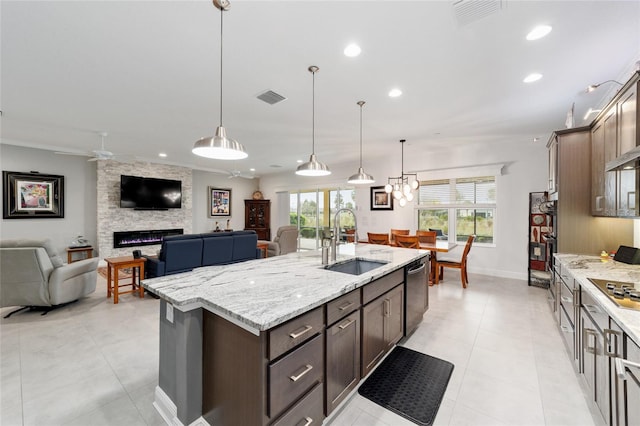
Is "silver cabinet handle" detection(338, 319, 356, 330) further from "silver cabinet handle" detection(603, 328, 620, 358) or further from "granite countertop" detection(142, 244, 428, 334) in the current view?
"silver cabinet handle" detection(603, 328, 620, 358)

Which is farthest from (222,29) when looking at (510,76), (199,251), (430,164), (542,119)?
(430,164)

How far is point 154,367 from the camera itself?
7.39 ft

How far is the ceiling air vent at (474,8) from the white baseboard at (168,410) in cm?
308

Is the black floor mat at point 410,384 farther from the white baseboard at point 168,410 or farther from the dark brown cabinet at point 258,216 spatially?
the dark brown cabinet at point 258,216

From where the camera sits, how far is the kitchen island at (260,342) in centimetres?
125

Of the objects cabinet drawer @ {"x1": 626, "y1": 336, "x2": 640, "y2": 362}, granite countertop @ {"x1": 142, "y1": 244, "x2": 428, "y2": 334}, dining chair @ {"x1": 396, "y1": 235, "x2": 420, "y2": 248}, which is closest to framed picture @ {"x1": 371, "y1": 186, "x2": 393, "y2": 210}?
dining chair @ {"x1": 396, "y1": 235, "x2": 420, "y2": 248}

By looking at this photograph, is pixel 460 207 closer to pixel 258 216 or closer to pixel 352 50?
pixel 352 50

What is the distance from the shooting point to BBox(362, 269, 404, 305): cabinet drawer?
1948 millimetres

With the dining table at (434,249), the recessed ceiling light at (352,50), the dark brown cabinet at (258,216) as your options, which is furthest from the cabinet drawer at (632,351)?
the dark brown cabinet at (258,216)

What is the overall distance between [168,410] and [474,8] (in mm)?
3335

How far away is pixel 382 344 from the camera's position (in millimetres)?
2188

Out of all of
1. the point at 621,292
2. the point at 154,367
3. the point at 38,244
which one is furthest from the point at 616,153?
the point at 38,244

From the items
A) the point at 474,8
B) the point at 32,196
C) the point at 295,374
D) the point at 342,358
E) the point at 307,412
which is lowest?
the point at 307,412

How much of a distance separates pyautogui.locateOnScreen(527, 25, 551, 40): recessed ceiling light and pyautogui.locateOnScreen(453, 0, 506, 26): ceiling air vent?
470 millimetres
